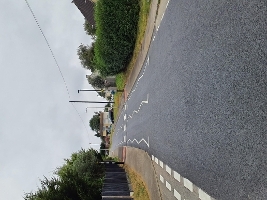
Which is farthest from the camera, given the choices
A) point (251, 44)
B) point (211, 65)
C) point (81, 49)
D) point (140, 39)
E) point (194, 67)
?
point (81, 49)

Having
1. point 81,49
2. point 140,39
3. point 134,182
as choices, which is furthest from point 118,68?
point 81,49

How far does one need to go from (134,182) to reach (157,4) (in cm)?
966

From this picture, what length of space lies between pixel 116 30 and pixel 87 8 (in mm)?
22036

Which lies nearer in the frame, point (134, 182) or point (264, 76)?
point (264, 76)

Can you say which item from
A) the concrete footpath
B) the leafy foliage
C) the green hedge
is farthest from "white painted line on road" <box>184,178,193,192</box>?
the green hedge

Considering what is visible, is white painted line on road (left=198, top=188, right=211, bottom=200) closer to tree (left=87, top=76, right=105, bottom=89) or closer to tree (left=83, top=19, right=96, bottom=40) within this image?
tree (left=87, top=76, right=105, bottom=89)

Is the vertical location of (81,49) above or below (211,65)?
above

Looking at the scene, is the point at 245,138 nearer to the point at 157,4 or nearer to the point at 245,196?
the point at 245,196

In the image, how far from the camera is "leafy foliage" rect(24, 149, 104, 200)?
19781mm

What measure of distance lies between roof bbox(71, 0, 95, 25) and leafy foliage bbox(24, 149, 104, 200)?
2433cm

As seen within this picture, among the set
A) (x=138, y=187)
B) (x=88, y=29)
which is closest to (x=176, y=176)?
(x=138, y=187)

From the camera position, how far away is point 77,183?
71.7 feet

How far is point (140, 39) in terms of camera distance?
2295 cm

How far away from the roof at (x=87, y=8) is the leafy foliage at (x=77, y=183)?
79.8 ft
